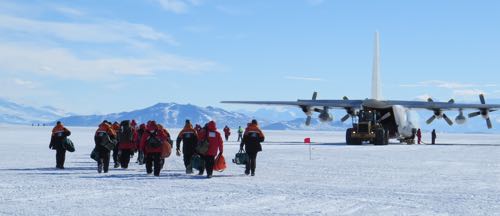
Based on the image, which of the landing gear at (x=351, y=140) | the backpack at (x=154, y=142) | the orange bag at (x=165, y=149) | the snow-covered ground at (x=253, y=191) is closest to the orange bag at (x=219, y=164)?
the snow-covered ground at (x=253, y=191)

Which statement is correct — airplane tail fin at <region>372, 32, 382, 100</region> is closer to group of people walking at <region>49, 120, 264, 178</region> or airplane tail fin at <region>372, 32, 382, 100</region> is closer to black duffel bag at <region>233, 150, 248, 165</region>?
group of people walking at <region>49, 120, 264, 178</region>

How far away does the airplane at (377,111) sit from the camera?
155 feet

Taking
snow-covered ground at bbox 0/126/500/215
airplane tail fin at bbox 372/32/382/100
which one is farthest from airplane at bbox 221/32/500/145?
snow-covered ground at bbox 0/126/500/215

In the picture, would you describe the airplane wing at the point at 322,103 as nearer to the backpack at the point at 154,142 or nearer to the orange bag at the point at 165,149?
the orange bag at the point at 165,149

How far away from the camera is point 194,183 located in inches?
656

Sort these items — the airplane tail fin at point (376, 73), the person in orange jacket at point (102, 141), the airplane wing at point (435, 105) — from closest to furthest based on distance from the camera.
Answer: the person in orange jacket at point (102, 141) < the airplane wing at point (435, 105) < the airplane tail fin at point (376, 73)

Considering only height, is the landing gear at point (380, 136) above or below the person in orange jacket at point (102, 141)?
above

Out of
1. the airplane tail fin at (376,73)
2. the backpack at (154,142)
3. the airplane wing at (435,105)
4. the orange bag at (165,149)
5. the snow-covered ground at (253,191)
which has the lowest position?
the snow-covered ground at (253,191)

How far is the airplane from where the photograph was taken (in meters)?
47.2

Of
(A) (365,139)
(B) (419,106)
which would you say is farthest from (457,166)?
(B) (419,106)

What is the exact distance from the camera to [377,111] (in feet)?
160

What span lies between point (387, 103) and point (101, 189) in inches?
1417

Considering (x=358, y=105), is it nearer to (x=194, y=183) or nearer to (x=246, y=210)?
(x=194, y=183)

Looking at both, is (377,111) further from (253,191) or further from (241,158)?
(253,191)
